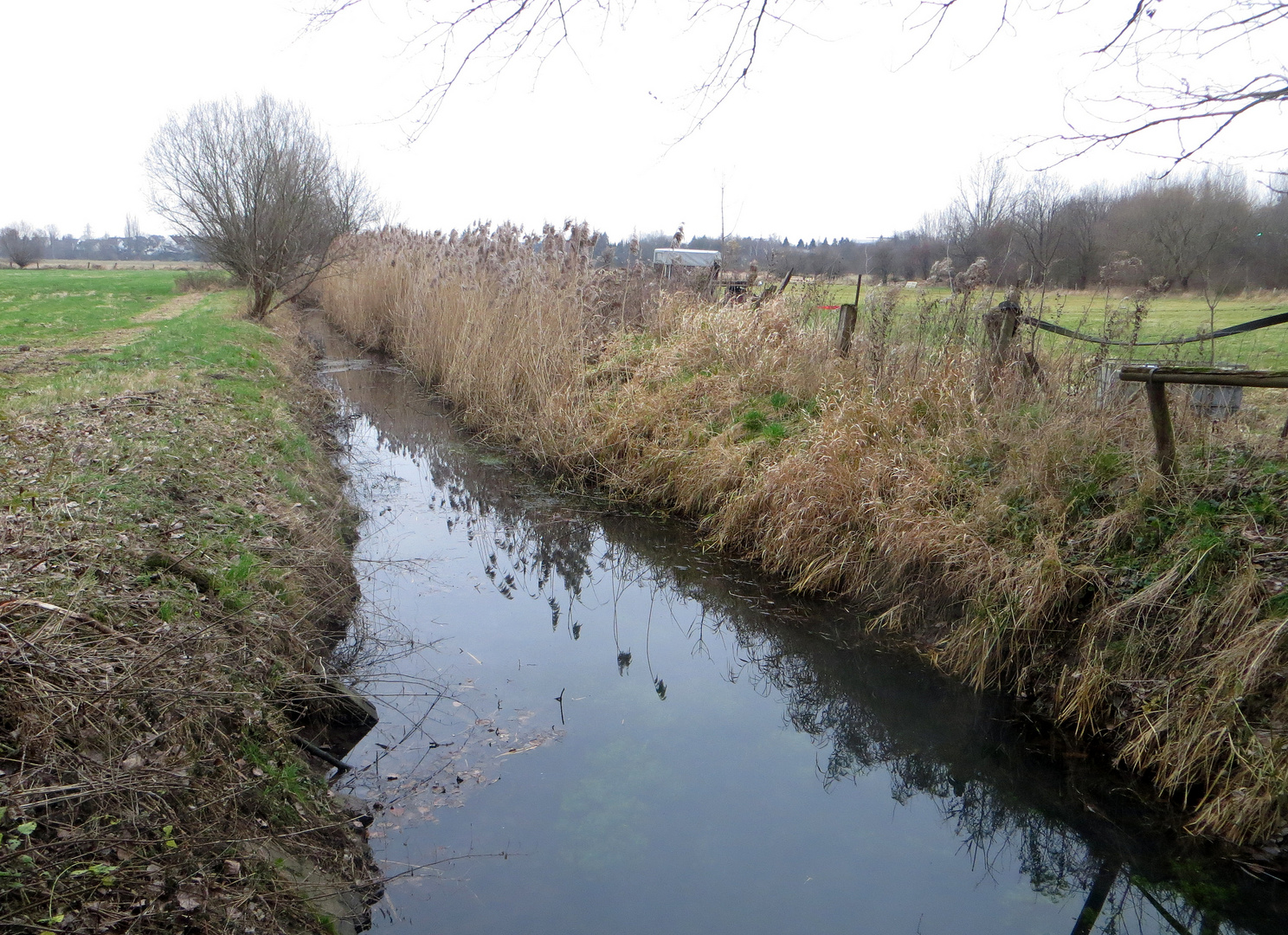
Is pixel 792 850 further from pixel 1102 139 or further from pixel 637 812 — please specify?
pixel 1102 139

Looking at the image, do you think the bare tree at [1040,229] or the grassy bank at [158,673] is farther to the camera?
the bare tree at [1040,229]

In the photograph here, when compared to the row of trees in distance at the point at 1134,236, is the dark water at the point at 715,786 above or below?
below

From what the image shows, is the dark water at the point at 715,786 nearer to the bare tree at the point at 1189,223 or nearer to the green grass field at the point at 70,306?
the bare tree at the point at 1189,223

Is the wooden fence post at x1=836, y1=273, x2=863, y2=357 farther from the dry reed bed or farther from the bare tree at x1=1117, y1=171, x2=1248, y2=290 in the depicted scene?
the bare tree at x1=1117, y1=171, x2=1248, y2=290

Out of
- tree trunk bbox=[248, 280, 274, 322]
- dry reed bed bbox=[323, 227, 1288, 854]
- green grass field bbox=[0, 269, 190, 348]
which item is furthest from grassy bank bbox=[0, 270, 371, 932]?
tree trunk bbox=[248, 280, 274, 322]

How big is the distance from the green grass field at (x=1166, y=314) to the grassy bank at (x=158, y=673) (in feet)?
17.7

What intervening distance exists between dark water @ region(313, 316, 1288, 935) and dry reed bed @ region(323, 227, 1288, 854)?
1.04 feet

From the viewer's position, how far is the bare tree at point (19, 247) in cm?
4766

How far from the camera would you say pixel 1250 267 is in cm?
548

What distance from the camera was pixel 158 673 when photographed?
2.74m

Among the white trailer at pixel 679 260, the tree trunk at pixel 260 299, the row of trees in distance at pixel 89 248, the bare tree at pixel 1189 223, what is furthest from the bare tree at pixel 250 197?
the row of trees in distance at pixel 89 248

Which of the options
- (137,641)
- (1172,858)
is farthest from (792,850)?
(137,641)

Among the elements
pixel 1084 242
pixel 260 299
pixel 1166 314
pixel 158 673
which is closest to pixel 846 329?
pixel 1084 242

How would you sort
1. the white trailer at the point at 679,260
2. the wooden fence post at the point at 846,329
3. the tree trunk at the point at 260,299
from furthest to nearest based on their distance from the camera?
the tree trunk at the point at 260,299
the white trailer at the point at 679,260
the wooden fence post at the point at 846,329
